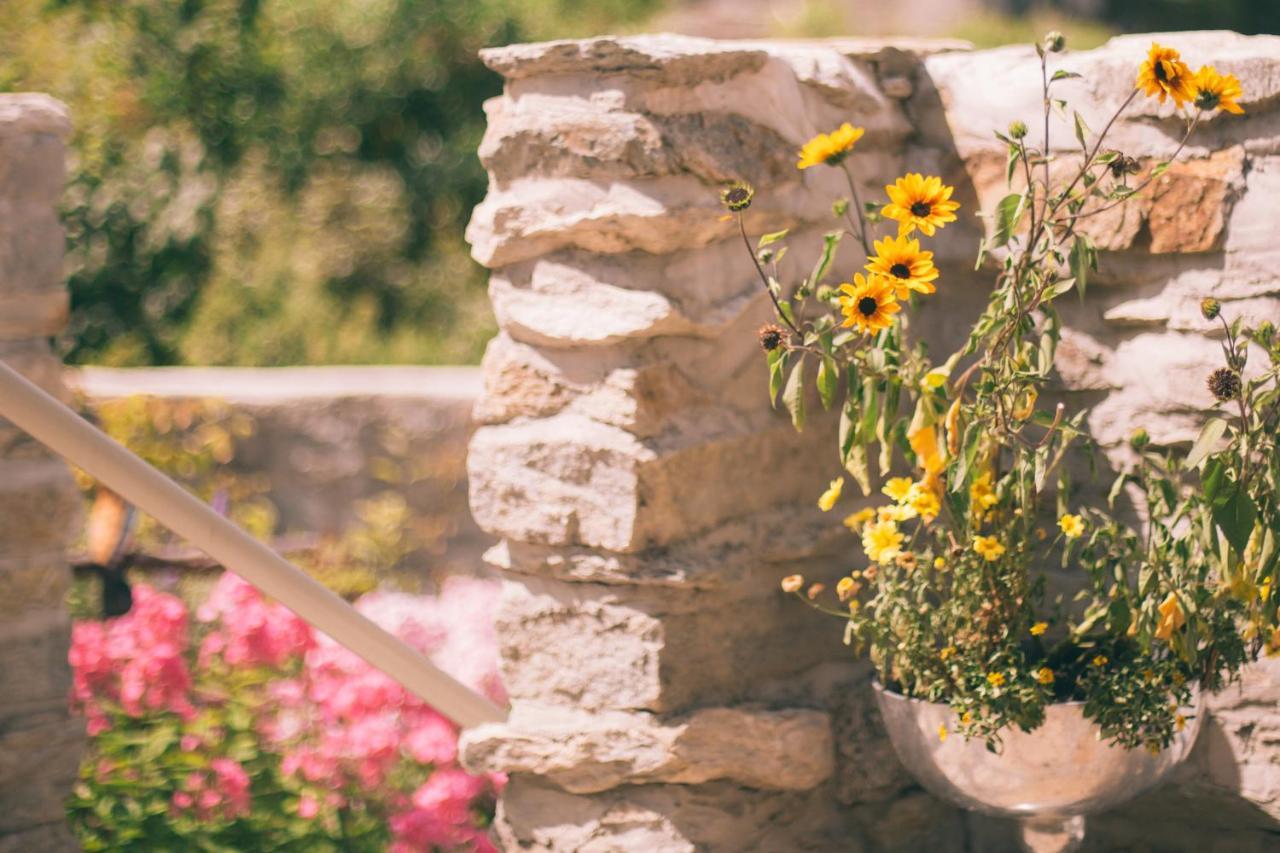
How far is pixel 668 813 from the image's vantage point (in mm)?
2129

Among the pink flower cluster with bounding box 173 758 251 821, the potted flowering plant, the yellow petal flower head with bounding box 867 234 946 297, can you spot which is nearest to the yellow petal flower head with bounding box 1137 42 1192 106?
the potted flowering plant

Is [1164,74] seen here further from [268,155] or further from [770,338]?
[268,155]

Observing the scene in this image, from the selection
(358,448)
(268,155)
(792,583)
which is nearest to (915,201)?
(792,583)

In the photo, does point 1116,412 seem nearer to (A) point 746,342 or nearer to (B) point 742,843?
(A) point 746,342

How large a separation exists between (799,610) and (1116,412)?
530 mm

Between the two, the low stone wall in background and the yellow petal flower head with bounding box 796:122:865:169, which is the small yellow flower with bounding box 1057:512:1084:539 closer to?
the yellow petal flower head with bounding box 796:122:865:169

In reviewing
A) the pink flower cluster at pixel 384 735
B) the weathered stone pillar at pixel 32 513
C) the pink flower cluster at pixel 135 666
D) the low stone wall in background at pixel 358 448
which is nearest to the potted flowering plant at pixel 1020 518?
the pink flower cluster at pixel 384 735

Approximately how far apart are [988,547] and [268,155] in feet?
14.1

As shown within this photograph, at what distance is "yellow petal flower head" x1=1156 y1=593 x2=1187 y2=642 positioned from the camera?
6.22 ft

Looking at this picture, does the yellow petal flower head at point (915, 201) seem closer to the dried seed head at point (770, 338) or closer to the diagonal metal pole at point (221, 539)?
the dried seed head at point (770, 338)

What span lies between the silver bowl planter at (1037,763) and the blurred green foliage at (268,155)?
3.40 m

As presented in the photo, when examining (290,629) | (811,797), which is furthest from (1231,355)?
(290,629)

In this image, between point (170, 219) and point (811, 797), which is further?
point (170, 219)

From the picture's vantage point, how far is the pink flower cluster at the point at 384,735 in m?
2.62
